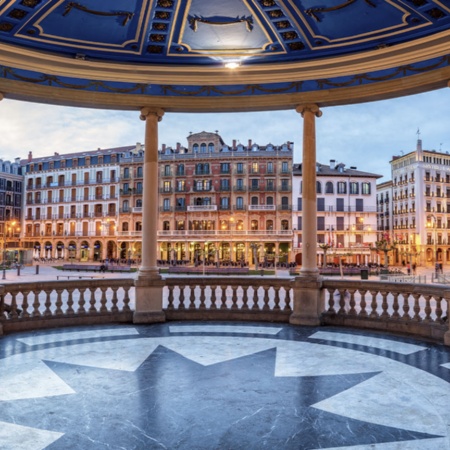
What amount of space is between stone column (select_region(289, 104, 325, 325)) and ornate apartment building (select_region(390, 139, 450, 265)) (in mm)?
67468

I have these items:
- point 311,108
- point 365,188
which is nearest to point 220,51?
point 311,108

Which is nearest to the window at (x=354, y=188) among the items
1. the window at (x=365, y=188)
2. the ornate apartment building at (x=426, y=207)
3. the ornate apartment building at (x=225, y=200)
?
the window at (x=365, y=188)

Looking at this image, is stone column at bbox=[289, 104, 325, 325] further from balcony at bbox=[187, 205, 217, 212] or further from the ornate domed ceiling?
balcony at bbox=[187, 205, 217, 212]

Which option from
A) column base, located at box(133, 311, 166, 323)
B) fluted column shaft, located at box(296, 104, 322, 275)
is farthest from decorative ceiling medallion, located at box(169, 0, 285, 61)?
column base, located at box(133, 311, 166, 323)

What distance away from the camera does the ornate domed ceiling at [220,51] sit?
7.70 m

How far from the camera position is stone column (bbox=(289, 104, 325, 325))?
31.9 ft

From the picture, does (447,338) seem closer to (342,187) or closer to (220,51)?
(220,51)

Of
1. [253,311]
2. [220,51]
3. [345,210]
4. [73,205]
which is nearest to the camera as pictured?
[220,51]

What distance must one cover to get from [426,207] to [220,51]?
2888 inches

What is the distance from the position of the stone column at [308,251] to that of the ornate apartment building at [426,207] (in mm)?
67468

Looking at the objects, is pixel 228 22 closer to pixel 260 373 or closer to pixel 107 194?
pixel 260 373

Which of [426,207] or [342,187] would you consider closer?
[342,187]

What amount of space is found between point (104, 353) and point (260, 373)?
9.06 ft

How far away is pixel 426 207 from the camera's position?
7400 cm
